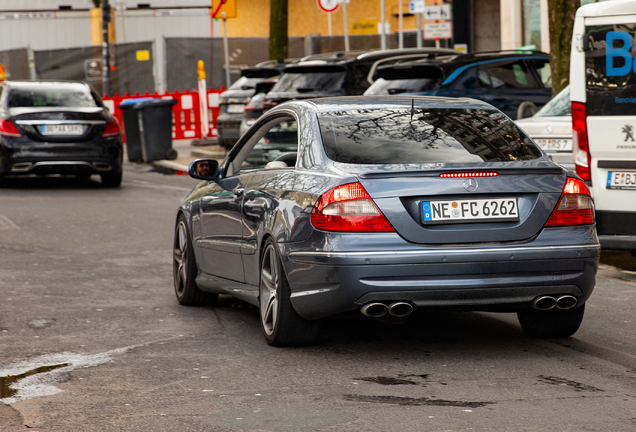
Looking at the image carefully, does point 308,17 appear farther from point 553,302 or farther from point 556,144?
point 553,302

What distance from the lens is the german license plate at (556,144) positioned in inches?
405

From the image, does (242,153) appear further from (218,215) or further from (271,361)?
(271,361)

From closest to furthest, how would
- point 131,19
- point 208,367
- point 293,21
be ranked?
1. point 208,367
2. point 131,19
3. point 293,21

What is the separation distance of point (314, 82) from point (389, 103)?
1193 cm

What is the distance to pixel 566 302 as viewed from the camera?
5.99 m

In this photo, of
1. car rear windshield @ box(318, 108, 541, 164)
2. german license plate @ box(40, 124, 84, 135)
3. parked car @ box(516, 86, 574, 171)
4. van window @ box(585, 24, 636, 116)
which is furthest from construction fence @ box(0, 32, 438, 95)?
car rear windshield @ box(318, 108, 541, 164)

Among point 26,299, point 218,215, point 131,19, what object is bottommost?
point 26,299

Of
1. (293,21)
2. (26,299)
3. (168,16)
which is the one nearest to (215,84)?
(168,16)

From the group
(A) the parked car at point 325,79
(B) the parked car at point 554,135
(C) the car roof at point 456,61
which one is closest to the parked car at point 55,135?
(A) the parked car at point 325,79

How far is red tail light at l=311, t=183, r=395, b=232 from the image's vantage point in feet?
18.7

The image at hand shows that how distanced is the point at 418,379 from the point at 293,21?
47.7 m

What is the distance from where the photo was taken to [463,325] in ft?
23.1

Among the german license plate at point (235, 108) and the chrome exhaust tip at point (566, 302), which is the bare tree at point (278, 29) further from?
the chrome exhaust tip at point (566, 302)

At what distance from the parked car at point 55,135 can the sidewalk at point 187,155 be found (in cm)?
338
